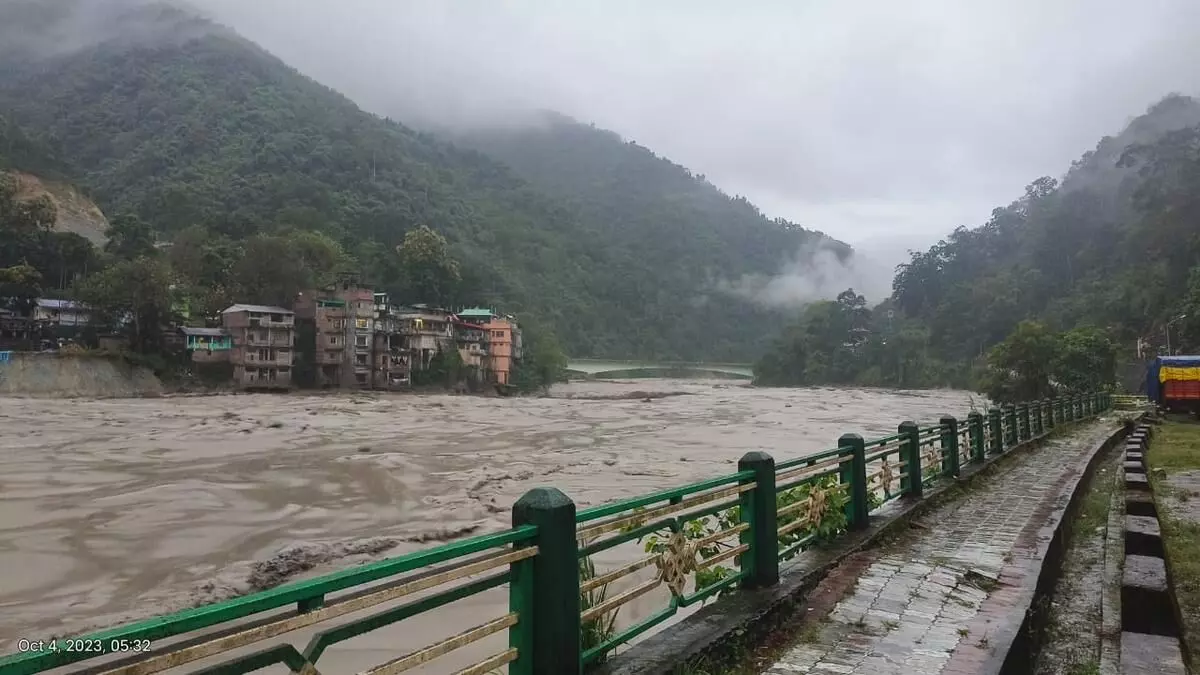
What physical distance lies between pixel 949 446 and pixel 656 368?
100m

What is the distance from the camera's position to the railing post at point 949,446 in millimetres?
9945

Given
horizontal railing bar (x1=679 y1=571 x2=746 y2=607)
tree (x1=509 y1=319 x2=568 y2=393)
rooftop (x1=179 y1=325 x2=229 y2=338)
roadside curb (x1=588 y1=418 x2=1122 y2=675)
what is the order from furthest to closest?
tree (x1=509 y1=319 x2=568 y2=393), rooftop (x1=179 y1=325 x2=229 y2=338), horizontal railing bar (x1=679 y1=571 x2=746 y2=607), roadside curb (x1=588 y1=418 x2=1122 y2=675)

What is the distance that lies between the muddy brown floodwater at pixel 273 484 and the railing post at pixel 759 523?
306 centimetres

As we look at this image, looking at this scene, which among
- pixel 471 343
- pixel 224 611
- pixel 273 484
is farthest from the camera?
pixel 471 343

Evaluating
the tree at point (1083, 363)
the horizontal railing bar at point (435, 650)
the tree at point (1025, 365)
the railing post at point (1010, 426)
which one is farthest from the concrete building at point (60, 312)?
the tree at point (1083, 363)

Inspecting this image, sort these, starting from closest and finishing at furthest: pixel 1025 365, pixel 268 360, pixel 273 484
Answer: pixel 273 484 < pixel 1025 365 < pixel 268 360

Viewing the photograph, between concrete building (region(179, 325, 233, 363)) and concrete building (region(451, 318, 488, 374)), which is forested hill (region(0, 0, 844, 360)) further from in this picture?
concrete building (region(179, 325, 233, 363))

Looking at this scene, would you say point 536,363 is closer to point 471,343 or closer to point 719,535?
point 471,343

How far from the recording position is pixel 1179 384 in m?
24.1

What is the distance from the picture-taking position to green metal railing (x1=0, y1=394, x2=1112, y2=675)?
1965 millimetres

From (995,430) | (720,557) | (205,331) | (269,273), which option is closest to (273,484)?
(995,430)

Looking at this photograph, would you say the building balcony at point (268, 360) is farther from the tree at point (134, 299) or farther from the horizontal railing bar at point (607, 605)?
the horizontal railing bar at point (607, 605)

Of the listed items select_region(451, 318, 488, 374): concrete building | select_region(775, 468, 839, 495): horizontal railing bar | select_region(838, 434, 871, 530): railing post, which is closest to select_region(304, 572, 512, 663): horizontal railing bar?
select_region(775, 468, 839, 495): horizontal railing bar

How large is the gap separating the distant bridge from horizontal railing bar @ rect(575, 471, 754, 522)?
90394mm
